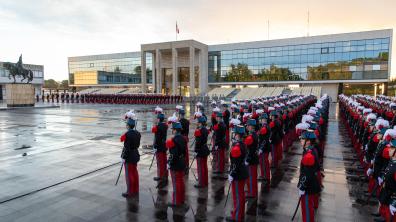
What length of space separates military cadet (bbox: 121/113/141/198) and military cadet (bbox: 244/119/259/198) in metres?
2.64

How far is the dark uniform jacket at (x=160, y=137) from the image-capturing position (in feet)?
25.3

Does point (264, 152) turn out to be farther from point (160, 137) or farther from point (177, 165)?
point (160, 137)

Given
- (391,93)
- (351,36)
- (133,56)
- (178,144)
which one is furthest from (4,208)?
(133,56)

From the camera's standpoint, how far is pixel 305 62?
178ft

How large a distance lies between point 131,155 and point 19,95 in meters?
35.5

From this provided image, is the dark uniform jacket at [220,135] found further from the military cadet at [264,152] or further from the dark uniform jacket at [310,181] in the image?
the dark uniform jacket at [310,181]

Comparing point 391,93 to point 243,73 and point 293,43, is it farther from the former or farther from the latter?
point 243,73

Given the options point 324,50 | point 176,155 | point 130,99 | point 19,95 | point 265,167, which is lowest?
point 265,167

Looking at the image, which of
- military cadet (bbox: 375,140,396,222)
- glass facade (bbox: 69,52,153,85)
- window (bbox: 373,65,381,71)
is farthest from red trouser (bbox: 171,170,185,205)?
glass facade (bbox: 69,52,153,85)

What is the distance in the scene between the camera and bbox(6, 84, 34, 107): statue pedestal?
3418 cm

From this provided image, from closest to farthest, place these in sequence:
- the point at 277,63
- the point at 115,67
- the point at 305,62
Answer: the point at 305,62, the point at 277,63, the point at 115,67

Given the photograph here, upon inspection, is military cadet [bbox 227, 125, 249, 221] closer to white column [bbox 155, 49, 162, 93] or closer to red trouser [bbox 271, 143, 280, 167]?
red trouser [bbox 271, 143, 280, 167]

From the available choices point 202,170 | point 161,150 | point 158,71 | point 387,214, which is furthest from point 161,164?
point 158,71

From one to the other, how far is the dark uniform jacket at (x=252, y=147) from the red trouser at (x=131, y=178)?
109 inches
